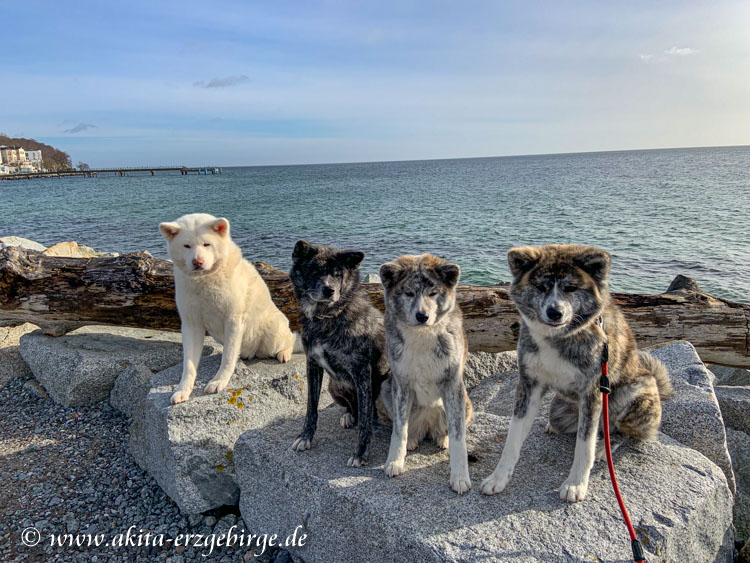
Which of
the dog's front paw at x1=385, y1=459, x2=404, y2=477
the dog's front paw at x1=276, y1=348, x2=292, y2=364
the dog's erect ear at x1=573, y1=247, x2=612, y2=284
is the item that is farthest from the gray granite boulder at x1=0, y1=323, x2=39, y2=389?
the dog's erect ear at x1=573, y1=247, x2=612, y2=284

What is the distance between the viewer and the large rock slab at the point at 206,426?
4.86m

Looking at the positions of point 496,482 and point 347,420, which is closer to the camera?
point 496,482

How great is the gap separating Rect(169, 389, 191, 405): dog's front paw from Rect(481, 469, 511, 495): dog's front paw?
3.30m

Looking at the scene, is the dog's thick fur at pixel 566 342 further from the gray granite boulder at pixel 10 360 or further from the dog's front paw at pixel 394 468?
the gray granite boulder at pixel 10 360

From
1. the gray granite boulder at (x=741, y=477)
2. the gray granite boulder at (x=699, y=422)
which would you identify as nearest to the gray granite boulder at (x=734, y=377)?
the gray granite boulder at (x=741, y=477)

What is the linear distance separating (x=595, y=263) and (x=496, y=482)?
1.81 m

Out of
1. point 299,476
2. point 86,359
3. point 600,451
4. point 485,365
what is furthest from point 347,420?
point 86,359

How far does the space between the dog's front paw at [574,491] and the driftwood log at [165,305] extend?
12.2ft

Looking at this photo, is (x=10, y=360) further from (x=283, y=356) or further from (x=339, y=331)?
(x=339, y=331)

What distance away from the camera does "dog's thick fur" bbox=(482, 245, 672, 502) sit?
342cm

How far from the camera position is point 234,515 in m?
4.93

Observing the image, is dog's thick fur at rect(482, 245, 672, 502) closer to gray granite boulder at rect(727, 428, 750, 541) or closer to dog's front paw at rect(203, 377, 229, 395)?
gray granite boulder at rect(727, 428, 750, 541)

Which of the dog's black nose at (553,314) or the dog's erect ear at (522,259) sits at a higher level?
the dog's erect ear at (522,259)

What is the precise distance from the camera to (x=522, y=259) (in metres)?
3.55
